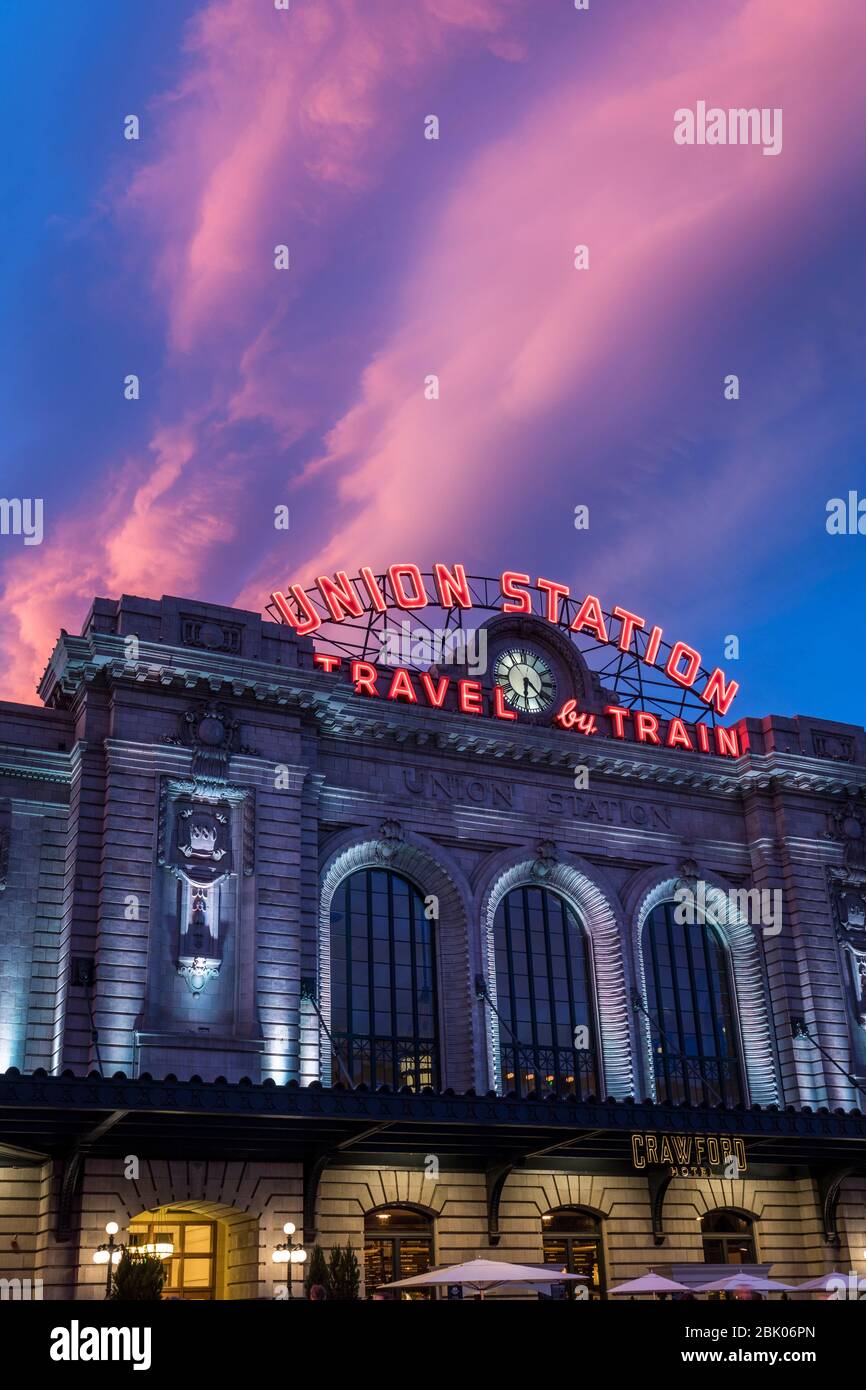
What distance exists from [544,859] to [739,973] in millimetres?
9182

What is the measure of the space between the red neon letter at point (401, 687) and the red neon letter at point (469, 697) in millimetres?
1845

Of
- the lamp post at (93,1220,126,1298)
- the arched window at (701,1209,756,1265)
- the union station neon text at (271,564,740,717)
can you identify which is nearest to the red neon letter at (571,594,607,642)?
the union station neon text at (271,564,740,717)

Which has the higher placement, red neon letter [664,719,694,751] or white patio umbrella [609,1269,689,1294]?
red neon letter [664,719,694,751]

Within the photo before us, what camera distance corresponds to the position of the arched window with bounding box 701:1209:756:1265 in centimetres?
4250

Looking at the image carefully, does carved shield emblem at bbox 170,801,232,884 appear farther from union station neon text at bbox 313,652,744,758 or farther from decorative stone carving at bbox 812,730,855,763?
decorative stone carving at bbox 812,730,855,763

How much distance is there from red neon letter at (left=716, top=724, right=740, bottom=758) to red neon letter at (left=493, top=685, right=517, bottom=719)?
335 inches

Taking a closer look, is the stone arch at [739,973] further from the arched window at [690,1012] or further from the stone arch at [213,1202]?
the stone arch at [213,1202]

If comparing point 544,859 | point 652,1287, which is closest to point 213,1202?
point 652,1287

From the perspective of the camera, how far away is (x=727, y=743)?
5103 cm

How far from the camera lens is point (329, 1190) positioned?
37156mm
